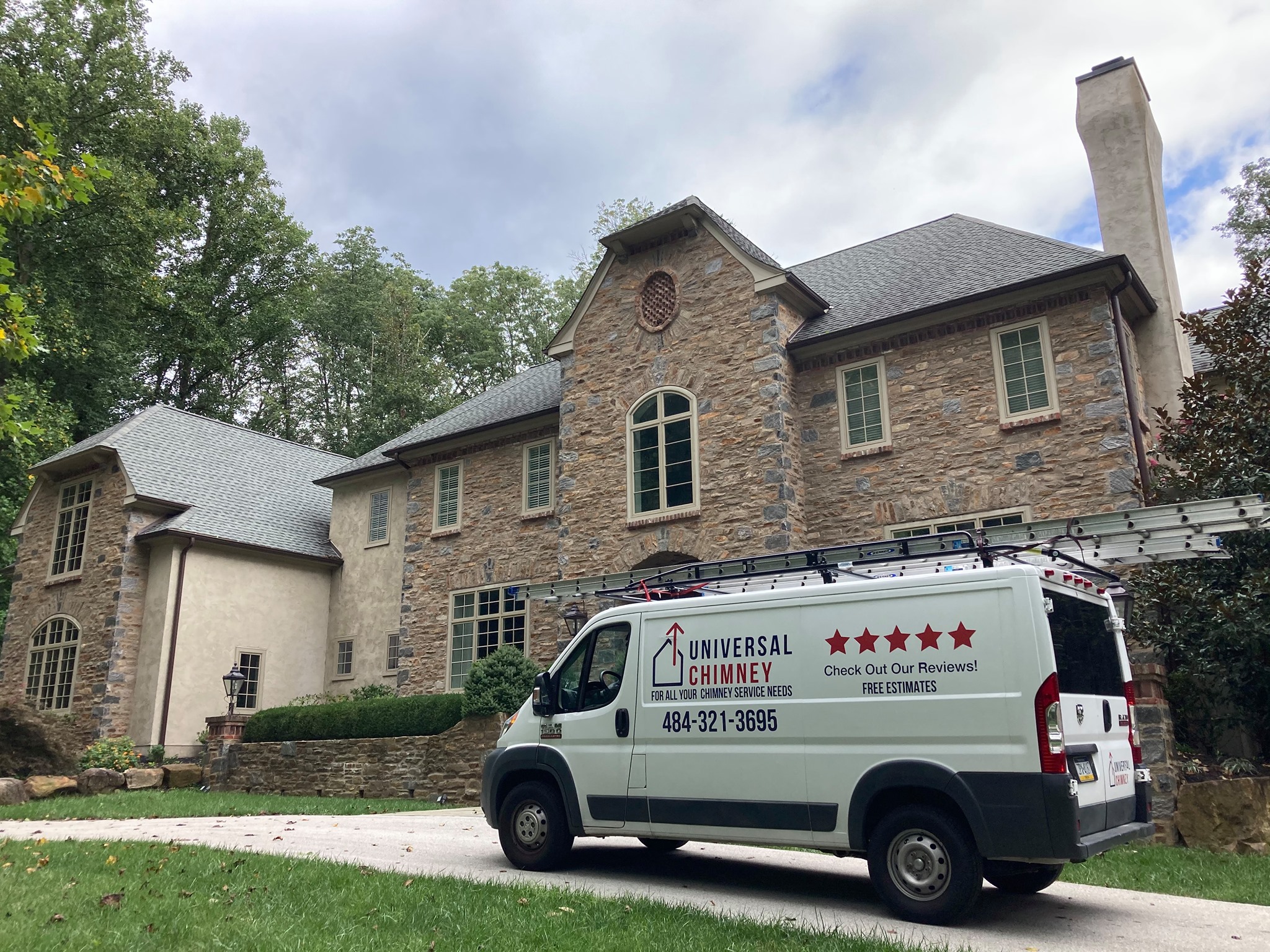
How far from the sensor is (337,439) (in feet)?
138

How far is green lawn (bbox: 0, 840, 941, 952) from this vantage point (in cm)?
530

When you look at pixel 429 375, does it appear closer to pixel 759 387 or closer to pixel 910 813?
pixel 759 387

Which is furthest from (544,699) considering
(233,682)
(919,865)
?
(233,682)

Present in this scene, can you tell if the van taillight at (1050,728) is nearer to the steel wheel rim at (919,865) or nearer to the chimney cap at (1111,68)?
the steel wheel rim at (919,865)

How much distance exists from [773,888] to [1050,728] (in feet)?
8.84

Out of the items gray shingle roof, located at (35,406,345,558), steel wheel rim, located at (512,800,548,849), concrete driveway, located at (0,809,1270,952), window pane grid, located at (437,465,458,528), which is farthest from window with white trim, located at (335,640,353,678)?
steel wheel rim, located at (512,800,548,849)

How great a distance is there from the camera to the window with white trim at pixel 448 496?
2134cm

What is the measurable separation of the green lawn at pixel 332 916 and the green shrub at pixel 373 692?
44.0ft

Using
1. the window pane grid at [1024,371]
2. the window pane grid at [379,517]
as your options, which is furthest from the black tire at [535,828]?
the window pane grid at [379,517]

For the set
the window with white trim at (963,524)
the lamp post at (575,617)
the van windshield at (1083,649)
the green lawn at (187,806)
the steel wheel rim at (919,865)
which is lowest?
the green lawn at (187,806)

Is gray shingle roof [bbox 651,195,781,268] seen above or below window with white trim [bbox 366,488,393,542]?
above

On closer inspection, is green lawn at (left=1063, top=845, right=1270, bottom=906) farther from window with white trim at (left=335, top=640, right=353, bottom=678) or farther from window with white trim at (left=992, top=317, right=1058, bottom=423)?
window with white trim at (left=335, top=640, right=353, bottom=678)

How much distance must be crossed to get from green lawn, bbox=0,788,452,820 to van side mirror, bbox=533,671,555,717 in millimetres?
6816

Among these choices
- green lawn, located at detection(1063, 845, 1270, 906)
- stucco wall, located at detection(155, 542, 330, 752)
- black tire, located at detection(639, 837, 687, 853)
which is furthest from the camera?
stucco wall, located at detection(155, 542, 330, 752)
